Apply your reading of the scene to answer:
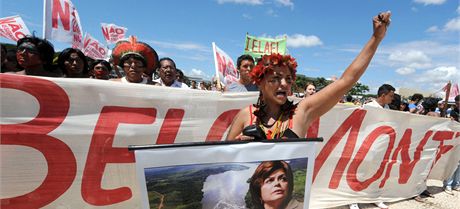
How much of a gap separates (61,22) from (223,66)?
2.93 meters

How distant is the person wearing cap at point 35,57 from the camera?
3.43 m

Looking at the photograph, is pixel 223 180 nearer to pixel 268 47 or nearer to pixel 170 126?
pixel 170 126

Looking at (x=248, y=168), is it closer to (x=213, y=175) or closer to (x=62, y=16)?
(x=213, y=175)

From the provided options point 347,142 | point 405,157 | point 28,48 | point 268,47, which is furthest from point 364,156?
point 28,48

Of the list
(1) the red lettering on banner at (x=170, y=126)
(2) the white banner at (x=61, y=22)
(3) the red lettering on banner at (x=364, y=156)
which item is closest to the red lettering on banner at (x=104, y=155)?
(1) the red lettering on banner at (x=170, y=126)

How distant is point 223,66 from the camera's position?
21.6ft

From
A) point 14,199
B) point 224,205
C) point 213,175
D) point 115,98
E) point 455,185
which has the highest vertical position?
point 115,98

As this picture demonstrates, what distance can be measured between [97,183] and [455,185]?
622cm

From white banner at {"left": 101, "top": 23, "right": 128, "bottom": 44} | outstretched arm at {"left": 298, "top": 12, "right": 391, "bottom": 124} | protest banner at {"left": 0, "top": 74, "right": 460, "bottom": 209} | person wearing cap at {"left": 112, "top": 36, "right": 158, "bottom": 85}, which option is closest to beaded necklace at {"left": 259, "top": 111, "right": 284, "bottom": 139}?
outstretched arm at {"left": 298, "top": 12, "right": 391, "bottom": 124}

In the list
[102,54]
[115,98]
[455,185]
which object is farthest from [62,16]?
[455,185]

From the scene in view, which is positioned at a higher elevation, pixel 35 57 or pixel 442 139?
pixel 35 57

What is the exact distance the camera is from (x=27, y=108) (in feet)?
8.07

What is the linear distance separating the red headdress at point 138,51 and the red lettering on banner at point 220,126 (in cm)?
115

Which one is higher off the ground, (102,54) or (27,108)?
(102,54)
